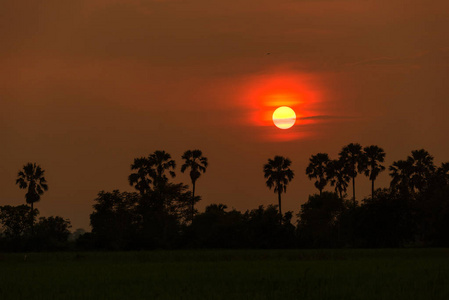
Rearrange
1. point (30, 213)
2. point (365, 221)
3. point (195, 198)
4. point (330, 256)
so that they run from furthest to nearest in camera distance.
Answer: point (195, 198), point (30, 213), point (365, 221), point (330, 256)

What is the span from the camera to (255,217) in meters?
100

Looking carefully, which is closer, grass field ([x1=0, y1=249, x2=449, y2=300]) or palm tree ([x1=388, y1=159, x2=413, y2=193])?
grass field ([x1=0, y1=249, x2=449, y2=300])

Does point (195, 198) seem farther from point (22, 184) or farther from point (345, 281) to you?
point (345, 281)

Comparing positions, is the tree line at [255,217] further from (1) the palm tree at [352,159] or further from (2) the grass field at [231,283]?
(2) the grass field at [231,283]

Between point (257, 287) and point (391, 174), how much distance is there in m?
98.2

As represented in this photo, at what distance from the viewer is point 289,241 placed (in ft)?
326

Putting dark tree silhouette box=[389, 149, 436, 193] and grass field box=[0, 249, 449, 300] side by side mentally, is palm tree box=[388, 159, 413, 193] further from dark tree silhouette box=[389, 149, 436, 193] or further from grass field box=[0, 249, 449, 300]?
grass field box=[0, 249, 449, 300]

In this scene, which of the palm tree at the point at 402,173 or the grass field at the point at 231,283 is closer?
the grass field at the point at 231,283

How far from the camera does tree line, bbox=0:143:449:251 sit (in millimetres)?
96812

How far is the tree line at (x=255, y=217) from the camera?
96812 mm

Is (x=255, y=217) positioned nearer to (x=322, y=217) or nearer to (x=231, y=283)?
(x=322, y=217)

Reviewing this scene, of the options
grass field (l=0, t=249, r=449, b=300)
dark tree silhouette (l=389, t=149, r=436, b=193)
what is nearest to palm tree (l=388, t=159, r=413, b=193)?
dark tree silhouette (l=389, t=149, r=436, b=193)

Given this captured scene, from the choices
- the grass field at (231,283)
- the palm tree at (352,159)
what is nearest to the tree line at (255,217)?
the palm tree at (352,159)

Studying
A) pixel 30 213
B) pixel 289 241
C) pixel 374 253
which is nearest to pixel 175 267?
pixel 374 253
